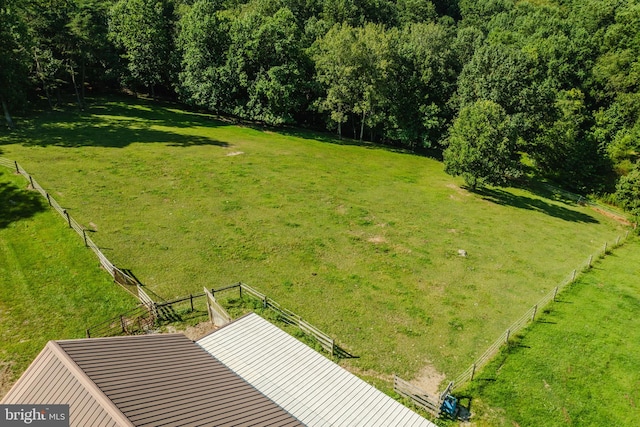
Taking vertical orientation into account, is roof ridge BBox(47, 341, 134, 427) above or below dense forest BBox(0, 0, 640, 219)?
below

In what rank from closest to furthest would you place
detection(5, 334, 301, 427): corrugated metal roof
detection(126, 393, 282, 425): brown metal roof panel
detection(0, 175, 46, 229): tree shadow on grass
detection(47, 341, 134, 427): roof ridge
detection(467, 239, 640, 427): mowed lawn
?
detection(47, 341, 134, 427): roof ridge < detection(126, 393, 282, 425): brown metal roof panel < detection(5, 334, 301, 427): corrugated metal roof < detection(467, 239, 640, 427): mowed lawn < detection(0, 175, 46, 229): tree shadow on grass

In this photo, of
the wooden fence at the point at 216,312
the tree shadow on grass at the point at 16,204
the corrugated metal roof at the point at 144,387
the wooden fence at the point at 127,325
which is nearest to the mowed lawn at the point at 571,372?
the corrugated metal roof at the point at 144,387

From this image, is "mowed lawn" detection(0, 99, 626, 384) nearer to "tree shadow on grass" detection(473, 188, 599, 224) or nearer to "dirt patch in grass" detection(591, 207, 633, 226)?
"tree shadow on grass" detection(473, 188, 599, 224)

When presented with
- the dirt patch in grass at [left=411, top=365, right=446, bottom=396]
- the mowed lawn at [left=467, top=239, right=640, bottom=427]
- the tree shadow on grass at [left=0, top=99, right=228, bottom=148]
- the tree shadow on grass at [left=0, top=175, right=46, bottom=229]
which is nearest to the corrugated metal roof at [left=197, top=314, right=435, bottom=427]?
the dirt patch in grass at [left=411, top=365, right=446, bottom=396]

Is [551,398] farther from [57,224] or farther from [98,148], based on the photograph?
[98,148]

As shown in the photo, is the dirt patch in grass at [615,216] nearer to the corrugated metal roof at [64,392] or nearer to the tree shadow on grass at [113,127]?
the tree shadow on grass at [113,127]

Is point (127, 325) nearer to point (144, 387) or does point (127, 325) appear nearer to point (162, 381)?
point (162, 381)

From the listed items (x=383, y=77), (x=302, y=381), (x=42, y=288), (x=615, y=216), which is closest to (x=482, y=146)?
(x=615, y=216)
